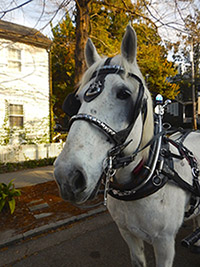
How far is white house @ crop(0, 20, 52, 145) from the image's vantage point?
36.6 feet

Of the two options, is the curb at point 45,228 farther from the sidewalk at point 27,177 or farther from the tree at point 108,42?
the tree at point 108,42

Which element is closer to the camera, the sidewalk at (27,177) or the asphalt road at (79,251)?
the asphalt road at (79,251)

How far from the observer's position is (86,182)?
1.08 m

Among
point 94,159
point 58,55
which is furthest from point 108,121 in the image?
point 58,55

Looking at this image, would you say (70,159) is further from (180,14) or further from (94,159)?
(180,14)

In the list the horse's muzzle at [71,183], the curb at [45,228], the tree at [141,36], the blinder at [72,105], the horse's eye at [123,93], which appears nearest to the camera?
the horse's muzzle at [71,183]

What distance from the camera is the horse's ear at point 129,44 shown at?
1384 millimetres

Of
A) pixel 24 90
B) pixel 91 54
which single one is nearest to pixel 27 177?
pixel 24 90

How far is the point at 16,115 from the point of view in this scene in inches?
457

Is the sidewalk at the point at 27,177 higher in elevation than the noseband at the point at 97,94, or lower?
lower

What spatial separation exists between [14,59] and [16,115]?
3.44 metres

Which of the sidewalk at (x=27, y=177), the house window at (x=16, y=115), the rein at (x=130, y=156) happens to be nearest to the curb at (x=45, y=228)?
the rein at (x=130, y=156)

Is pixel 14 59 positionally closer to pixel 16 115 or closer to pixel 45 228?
pixel 16 115

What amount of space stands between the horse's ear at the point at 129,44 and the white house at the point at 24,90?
1037 cm
